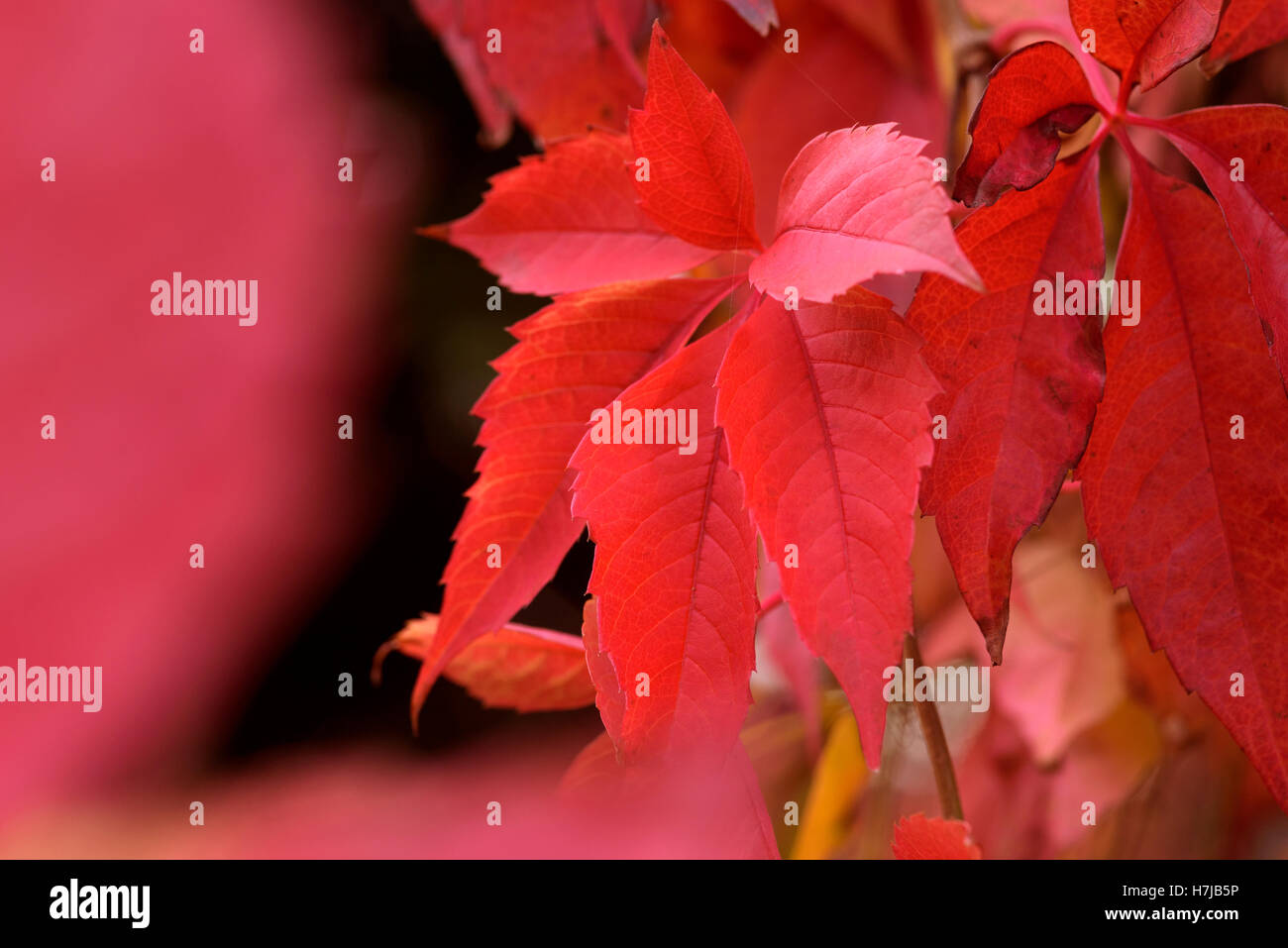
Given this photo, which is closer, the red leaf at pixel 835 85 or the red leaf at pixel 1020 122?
the red leaf at pixel 1020 122

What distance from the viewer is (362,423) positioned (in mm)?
604

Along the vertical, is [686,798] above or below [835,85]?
below

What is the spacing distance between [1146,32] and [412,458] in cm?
52

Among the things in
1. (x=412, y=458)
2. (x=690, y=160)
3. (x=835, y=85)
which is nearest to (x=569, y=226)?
(x=690, y=160)

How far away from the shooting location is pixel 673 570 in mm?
198

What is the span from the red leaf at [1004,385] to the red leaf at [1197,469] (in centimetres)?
3

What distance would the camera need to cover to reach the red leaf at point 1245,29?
0.75 feet

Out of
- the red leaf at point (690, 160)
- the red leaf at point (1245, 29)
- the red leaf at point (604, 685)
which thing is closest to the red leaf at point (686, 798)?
the red leaf at point (604, 685)

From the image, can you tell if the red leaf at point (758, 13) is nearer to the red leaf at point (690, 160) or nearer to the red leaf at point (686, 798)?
the red leaf at point (690, 160)

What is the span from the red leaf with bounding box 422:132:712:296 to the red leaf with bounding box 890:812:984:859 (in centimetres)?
16

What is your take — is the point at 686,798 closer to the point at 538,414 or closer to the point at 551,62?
the point at 538,414

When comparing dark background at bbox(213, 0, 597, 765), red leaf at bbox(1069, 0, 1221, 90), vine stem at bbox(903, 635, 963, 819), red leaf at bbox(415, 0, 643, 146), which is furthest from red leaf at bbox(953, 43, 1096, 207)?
dark background at bbox(213, 0, 597, 765)

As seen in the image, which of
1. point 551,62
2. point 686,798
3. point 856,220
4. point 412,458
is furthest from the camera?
point 412,458

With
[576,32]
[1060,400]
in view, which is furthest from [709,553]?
[576,32]
